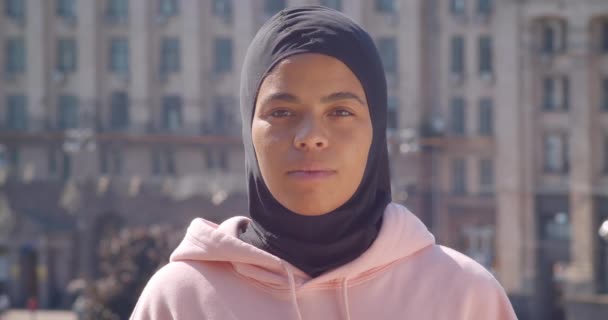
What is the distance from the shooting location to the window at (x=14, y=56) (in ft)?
179

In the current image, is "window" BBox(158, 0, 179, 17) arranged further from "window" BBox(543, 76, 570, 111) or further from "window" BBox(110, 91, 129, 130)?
"window" BBox(543, 76, 570, 111)

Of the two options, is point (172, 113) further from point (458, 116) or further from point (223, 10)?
point (458, 116)

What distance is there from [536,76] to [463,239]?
270 inches

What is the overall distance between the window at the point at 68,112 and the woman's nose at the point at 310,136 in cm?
5217

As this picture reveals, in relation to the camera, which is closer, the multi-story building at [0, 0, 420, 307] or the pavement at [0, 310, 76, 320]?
the pavement at [0, 310, 76, 320]

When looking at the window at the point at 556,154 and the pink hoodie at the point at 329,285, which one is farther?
the window at the point at 556,154

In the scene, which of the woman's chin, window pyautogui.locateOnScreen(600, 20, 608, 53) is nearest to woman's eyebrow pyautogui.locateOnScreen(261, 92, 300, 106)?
the woman's chin

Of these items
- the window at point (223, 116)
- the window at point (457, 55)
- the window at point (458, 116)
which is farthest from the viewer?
the window at point (223, 116)

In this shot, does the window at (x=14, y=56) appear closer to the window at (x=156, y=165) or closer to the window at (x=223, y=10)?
the window at (x=156, y=165)

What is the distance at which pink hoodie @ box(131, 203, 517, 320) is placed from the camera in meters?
3.58

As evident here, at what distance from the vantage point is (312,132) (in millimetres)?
3568

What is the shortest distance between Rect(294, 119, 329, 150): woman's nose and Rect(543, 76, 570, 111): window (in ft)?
148

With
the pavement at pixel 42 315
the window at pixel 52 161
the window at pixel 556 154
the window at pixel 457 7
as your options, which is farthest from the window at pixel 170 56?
the window at pixel 556 154

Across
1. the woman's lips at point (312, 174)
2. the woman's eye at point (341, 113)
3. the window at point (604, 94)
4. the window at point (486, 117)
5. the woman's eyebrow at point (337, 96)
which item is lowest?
the window at point (486, 117)
